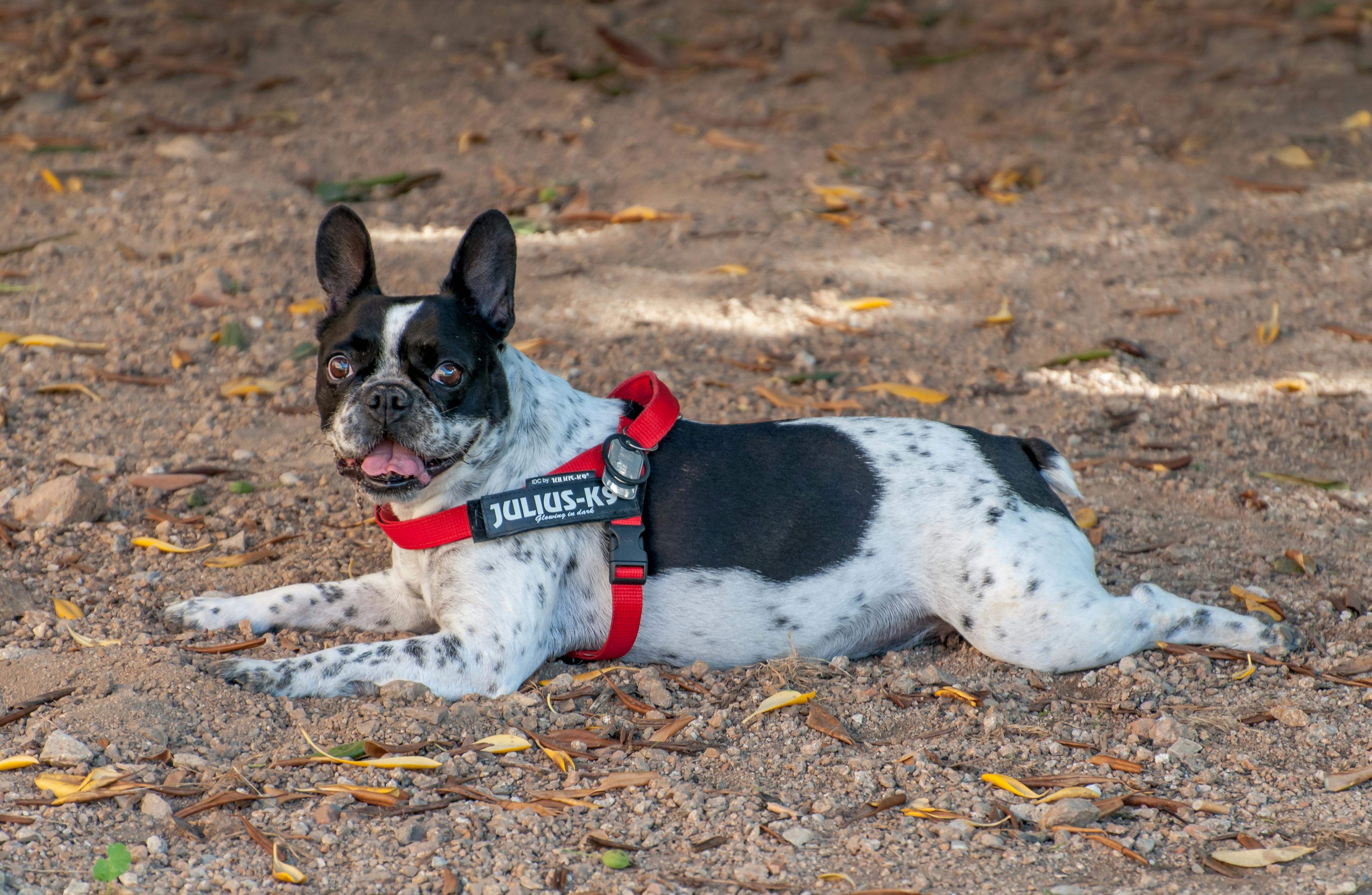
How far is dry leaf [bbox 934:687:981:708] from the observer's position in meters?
4.48

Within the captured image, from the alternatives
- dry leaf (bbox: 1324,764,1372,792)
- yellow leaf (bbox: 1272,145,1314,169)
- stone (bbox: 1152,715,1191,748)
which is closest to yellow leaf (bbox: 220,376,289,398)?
stone (bbox: 1152,715,1191,748)

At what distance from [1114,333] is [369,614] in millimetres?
4669

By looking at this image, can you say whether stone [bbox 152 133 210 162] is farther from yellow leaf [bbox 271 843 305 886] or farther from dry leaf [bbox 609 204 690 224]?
yellow leaf [bbox 271 843 305 886]

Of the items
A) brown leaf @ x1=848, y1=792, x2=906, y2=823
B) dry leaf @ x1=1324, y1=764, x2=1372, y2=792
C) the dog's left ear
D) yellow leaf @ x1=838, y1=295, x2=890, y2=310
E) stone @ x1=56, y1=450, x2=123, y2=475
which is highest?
the dog's left ear

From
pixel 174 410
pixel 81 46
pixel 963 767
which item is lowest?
pixel 963 767

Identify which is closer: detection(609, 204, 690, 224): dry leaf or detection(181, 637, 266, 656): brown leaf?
detection(181, 637, 266, 656): brown leaf

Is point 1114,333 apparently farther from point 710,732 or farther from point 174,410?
point 174,410

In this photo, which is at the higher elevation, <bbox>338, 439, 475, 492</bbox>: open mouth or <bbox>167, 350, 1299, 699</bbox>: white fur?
<bbox>338, 439, 475, 492</bbox>: open mouth

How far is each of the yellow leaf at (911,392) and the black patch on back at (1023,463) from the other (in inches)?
59.2

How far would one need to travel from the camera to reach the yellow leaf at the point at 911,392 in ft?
22.2

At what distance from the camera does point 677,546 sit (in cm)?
468

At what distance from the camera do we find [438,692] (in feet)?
14.3

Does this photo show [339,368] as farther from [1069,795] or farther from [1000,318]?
[1000,318]

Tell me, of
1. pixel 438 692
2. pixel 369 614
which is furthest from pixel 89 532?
pixel 438 692
